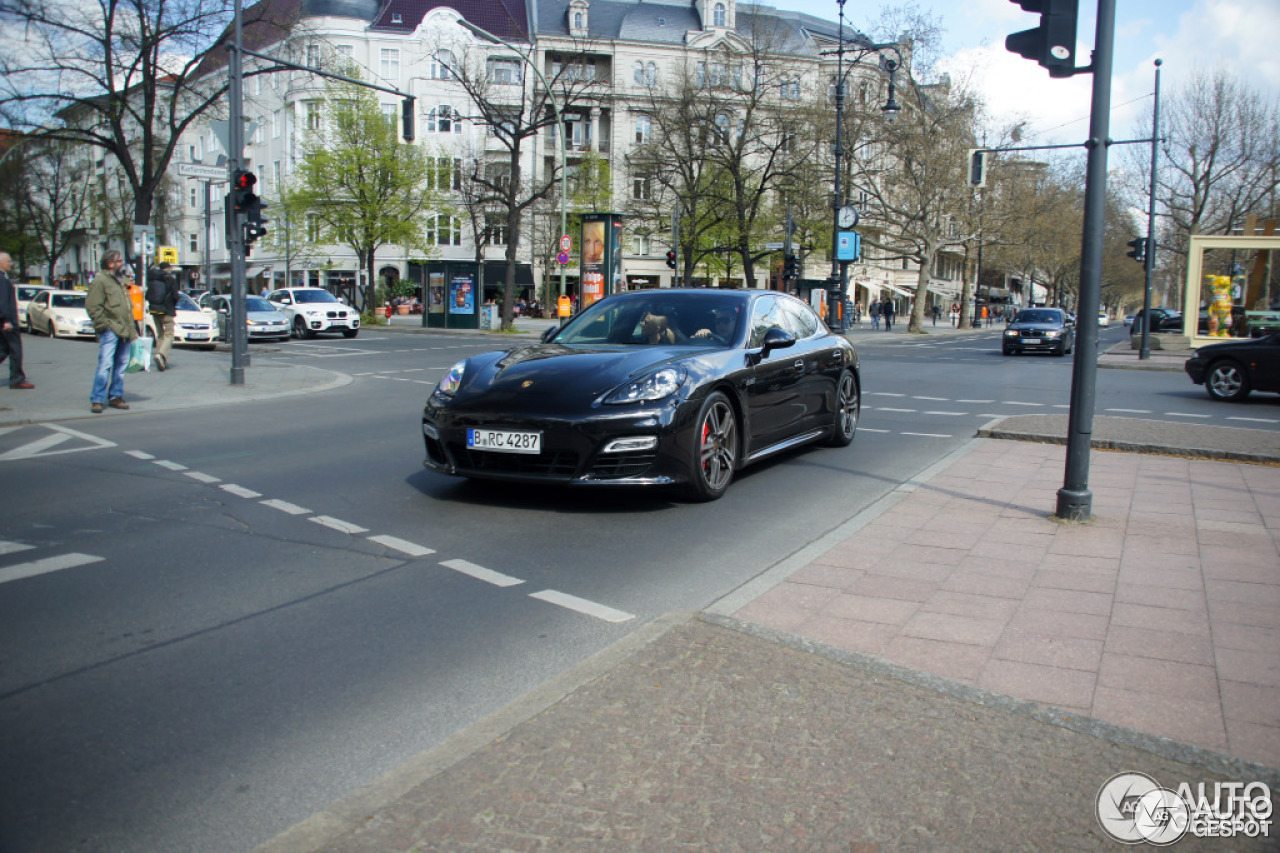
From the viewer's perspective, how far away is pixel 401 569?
4.95m

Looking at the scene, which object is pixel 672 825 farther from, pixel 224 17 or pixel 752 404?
pixel 224 17

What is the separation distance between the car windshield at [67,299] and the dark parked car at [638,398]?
28593mm

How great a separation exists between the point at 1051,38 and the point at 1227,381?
12351 millimetres

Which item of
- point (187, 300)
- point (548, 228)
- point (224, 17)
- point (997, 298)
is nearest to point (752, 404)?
point (187, 300)

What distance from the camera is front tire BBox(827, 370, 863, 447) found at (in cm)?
907

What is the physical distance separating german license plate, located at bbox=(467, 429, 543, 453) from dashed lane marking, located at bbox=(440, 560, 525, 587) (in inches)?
44.3

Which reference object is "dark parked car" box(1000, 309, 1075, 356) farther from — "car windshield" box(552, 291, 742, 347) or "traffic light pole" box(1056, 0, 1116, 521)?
"traffic light pole" box(1056, 0, 1116, 521)

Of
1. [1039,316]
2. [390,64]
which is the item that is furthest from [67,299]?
[390,64]

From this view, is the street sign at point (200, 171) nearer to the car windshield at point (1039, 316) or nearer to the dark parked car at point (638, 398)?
the dark parked car at point (638, 398)

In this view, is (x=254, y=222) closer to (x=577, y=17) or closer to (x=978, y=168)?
(x=978, y=168)

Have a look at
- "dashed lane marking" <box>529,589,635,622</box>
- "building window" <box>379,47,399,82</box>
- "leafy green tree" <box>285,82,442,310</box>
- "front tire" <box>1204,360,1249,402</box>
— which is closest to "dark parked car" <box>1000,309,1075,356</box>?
"front tire" <box>1204,360,1249,402</box>

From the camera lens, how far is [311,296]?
111ft

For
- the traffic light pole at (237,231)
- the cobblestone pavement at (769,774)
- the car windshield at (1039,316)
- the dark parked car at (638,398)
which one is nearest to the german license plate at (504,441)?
the dark parked car at (638,398)

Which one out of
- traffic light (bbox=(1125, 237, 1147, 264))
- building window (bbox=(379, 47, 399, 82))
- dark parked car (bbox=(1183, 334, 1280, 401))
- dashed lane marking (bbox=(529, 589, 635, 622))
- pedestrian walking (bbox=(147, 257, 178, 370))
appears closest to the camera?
dashed lane marking (bbox=(529, 589, 635, 622))
